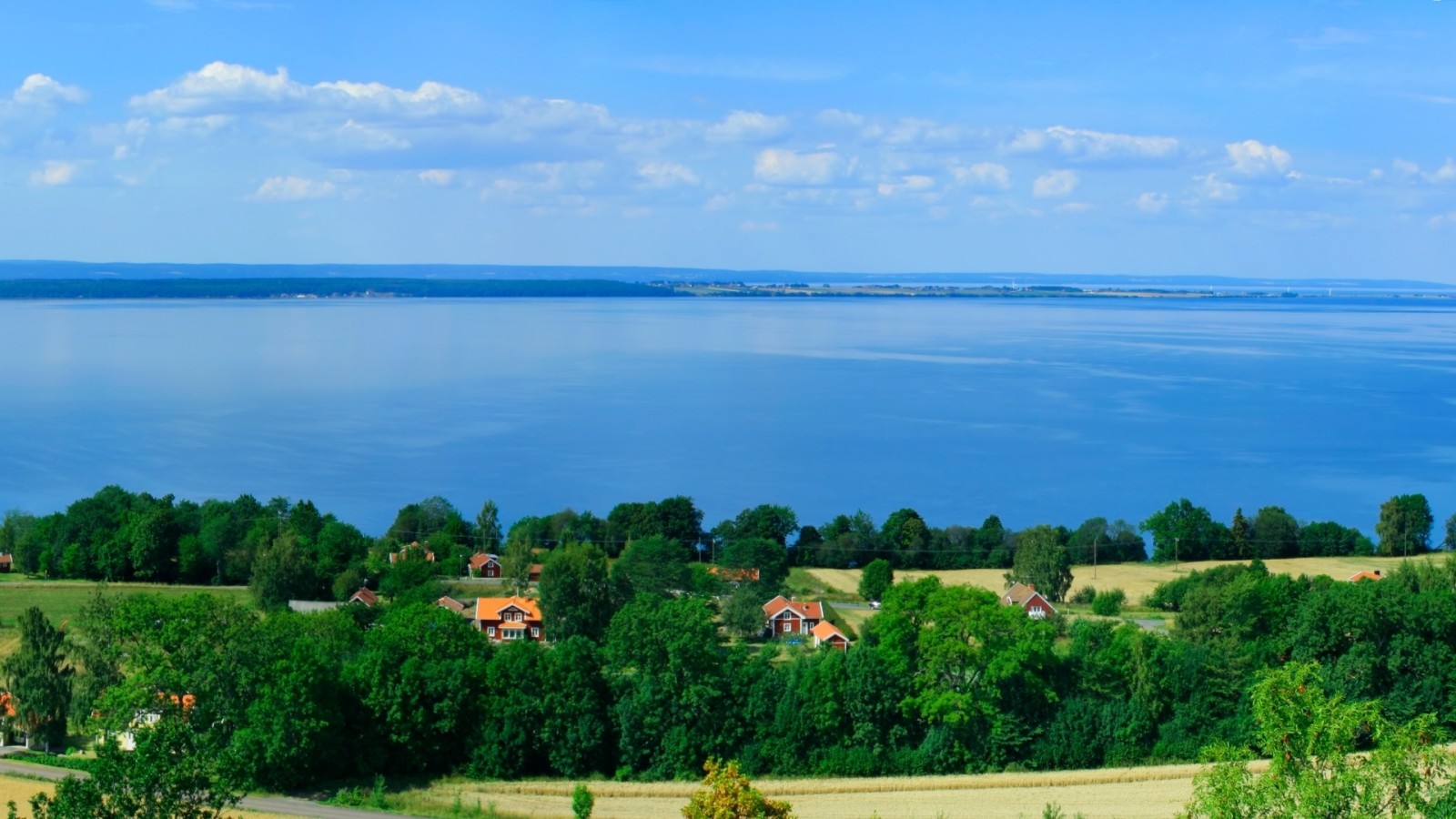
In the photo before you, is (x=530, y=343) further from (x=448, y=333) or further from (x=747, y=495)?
(x=747, y=495)

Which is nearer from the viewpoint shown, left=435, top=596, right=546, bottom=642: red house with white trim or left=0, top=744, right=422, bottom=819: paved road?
left=0, top=744, right=422, bottom=819: paved road

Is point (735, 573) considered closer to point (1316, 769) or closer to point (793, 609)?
point (793, 609)

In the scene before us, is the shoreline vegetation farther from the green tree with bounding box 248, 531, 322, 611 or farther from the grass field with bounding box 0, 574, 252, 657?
the green tree with bounding box 248, 531, 322, 611

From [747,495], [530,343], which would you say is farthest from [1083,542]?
[530,343]

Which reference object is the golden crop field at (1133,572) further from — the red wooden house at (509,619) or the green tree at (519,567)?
the red wooden house at (509,619)

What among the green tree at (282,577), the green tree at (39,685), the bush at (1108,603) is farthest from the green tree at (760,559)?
the green tree at (39,685)

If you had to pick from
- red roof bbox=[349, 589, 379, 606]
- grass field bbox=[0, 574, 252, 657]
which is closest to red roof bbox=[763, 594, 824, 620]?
red roof bbox=[349, 589, 379, 606]

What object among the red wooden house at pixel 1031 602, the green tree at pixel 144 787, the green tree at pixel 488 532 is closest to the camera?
the green tree at pixel 144 787
